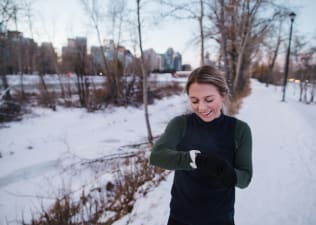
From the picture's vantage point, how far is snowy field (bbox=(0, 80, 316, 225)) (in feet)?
8.77

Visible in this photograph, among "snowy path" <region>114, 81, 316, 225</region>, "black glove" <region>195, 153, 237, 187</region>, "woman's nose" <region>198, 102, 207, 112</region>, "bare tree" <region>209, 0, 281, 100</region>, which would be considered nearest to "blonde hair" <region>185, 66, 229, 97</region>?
"woman's nose" <region>198, 102, 207, 112</region>

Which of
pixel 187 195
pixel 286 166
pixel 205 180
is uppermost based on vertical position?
pixel 205 180

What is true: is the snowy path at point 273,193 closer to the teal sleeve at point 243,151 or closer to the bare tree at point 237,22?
the teal sleeve at point 243,151

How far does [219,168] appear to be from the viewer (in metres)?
1.00

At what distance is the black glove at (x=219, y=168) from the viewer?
1.00 metres

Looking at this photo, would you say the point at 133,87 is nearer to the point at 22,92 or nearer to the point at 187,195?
the point at 22,92

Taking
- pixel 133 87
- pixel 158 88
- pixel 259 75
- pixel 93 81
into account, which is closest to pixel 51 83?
pixel 93 81

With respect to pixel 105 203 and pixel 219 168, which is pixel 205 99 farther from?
pixel 105 203

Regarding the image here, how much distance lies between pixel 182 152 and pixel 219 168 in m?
0.21

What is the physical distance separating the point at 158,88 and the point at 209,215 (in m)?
20.1

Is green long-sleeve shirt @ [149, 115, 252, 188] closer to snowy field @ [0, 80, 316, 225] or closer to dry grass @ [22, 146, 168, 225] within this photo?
snowy field @ [0, 80, 316, 225]

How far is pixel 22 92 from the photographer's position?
13.5 metres

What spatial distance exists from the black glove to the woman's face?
0.26 m

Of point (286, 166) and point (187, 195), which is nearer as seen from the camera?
point (187, 195)
